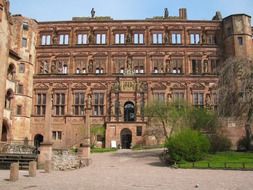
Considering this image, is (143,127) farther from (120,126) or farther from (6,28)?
(6,28)

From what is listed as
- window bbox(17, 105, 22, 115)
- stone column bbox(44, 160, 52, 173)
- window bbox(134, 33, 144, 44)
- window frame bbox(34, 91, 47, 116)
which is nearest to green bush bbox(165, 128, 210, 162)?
stone column bbox(44, 160, 52, 173)

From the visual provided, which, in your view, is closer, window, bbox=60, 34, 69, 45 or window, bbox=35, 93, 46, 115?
window, bbox=35, 93, 46, 115

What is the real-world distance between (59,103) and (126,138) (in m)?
11.8

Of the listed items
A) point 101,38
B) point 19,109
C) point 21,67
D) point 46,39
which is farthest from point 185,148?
point 46,39

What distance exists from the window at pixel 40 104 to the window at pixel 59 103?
1811mm

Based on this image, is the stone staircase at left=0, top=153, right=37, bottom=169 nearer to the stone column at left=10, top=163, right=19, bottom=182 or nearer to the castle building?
the stone column at left=10, top=163, right=19, bottom=182

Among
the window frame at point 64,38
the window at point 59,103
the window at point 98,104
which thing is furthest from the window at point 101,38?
the window at point 59,103

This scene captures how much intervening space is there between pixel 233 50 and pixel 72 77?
25008mm

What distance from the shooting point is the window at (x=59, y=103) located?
47219mm

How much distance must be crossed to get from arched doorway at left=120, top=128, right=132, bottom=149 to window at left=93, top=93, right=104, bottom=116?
5019mm

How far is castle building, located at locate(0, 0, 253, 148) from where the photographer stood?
4531 centimetres

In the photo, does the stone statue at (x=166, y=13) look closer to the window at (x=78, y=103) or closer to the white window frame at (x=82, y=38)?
the white window frame at (x=82, y=38)

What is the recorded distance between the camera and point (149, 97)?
46.6 meters

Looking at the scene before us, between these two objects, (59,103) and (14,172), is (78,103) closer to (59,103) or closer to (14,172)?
(59,103)
